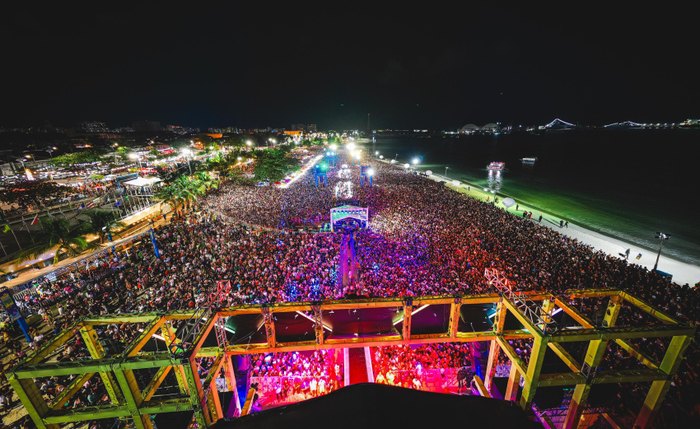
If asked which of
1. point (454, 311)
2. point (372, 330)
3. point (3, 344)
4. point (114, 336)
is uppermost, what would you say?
point (454, 311)

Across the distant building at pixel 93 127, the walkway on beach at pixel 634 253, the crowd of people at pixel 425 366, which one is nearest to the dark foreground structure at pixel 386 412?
the crowd of people at pixel 425 366

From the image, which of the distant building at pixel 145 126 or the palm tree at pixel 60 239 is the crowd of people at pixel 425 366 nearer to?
the palm tree at pixel 60 239

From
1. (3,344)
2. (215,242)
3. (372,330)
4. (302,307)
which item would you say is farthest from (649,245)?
(3,344)

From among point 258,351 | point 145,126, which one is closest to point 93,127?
point 145,126

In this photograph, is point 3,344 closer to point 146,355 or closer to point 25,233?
point 146,355

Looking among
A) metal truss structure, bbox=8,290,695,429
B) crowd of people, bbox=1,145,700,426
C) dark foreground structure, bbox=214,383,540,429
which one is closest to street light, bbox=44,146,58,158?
crowd of people, bbox=1,145,700,426

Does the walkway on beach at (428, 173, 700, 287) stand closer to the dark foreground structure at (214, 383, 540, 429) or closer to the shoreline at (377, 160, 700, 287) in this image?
the shoreline at (377, 160, 700, 287)
